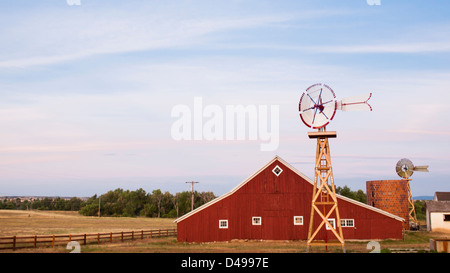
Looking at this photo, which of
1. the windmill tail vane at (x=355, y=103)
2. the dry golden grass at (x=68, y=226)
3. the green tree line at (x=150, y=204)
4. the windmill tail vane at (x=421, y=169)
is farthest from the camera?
the green tree line at (x=150, y=204)

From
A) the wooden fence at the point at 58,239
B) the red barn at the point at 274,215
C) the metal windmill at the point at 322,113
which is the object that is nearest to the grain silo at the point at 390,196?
the red barn at the point at 274,215

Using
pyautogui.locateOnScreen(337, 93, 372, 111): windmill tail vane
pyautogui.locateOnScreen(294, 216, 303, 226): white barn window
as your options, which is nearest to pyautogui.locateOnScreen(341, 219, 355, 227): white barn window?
pyautogui.locateOnScreen(294, 216, 303, 226): white barn window

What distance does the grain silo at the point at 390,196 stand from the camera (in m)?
56.8

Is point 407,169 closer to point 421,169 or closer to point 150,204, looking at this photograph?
point 421,169

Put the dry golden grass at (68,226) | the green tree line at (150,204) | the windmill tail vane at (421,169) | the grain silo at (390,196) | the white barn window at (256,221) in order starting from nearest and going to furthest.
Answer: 1. the white barn window at (256,221)
2. the grain silo at (390,196)
3. the dry golden grass at (68,226)
4. the windmill tail vane at (421,169)
5. the green tree line at (150,204)

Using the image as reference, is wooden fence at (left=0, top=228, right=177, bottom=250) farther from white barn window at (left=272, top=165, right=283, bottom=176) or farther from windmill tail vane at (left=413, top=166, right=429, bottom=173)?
windmill tail vane at (left=413, top=166, right=429, bottom=173)

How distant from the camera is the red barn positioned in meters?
37.9

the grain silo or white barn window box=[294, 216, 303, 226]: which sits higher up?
the grain silo

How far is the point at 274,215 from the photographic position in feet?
126

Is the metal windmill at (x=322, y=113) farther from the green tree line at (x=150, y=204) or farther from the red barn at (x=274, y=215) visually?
the green tree line at (x=150, y=204)

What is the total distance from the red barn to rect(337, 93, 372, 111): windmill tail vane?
11272 millimetres

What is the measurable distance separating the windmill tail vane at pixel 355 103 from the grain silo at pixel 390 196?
3339cm

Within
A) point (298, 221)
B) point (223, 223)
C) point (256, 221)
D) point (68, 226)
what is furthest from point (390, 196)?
point (68, 226)
